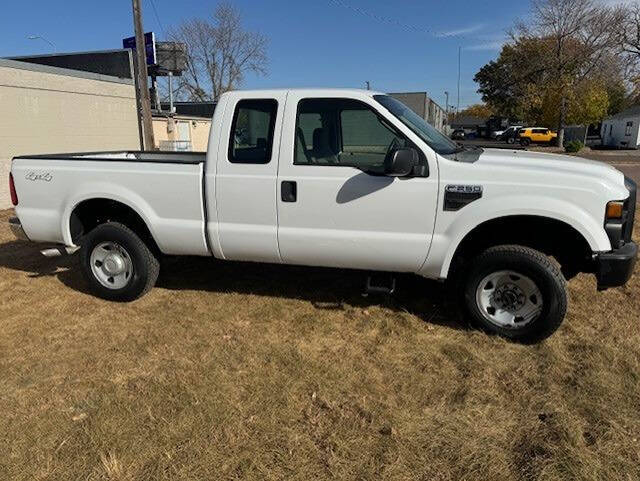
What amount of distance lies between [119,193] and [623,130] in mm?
46893

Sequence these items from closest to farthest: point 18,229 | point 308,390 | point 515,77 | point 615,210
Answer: point 308,390 < point 615,210 < point 18,229 < point 515,77

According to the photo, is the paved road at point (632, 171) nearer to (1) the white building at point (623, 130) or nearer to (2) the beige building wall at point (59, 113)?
(2) the beige building wall at point (59, 113)

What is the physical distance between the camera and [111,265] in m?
4.92

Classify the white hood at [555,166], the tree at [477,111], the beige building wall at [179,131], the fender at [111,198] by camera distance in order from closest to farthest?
the white hood at [555,166]
the fender at [111,198]
the beige building wall at [179,131]
the tree at [477,111]

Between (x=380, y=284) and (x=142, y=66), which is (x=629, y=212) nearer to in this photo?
(x=380, y=284)

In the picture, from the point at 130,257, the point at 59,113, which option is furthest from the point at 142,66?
the point at 130,257

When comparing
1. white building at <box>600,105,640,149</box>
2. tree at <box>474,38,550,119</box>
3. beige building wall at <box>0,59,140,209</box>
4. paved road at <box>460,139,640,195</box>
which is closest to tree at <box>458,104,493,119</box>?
tree at <box>474,38,550,119</box>

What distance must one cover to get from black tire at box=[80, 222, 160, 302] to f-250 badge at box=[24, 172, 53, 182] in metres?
0.65

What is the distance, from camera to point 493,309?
4086mm

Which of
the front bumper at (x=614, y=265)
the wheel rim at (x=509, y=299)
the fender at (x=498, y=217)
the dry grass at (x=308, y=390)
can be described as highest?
the fender at (x=498, y=217)

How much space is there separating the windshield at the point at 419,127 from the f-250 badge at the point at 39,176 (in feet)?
10.6

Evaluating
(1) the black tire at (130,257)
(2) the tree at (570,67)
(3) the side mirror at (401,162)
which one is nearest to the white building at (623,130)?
(2) the tree at (570,67)

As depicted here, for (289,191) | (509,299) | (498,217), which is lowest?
(509,299)

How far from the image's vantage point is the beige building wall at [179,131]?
1993 centimetres
